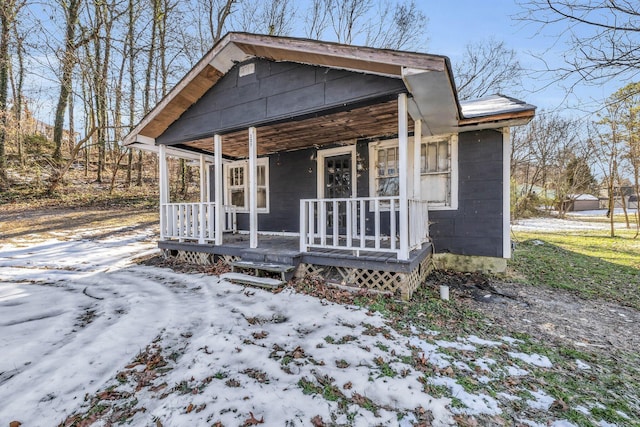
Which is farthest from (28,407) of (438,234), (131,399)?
(438,234)

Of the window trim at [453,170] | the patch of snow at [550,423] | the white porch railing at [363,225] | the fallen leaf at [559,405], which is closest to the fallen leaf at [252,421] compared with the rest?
the patch of snow at [550,423]

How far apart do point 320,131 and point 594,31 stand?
164 inches

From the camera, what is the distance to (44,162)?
14562mm

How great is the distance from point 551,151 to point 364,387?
98.2ft

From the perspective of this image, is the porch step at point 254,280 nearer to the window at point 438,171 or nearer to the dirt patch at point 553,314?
the dirt patch at point 553,314

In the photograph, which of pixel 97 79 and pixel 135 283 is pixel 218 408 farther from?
pixel 97 79

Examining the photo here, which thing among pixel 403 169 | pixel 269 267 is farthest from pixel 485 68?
pixel 269 267

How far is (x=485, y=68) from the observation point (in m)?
17.2

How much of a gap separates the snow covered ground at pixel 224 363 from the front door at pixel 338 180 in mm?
3270

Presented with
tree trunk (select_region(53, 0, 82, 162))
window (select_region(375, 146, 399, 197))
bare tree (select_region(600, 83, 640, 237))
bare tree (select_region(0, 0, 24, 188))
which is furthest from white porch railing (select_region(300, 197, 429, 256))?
bare tree (select_region(0, 0, 24, 188))

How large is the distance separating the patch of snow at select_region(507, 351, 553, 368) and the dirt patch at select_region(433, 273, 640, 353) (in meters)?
0.55

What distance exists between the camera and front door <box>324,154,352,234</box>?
7.00 metres

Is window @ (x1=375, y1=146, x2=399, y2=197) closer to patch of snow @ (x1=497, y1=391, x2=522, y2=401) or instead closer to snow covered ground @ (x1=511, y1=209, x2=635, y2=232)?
patch of snow @ (x1=497, y1=391, x2=522, y2=401)

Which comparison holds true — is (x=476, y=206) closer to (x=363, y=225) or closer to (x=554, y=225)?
(x=363, y=225)
